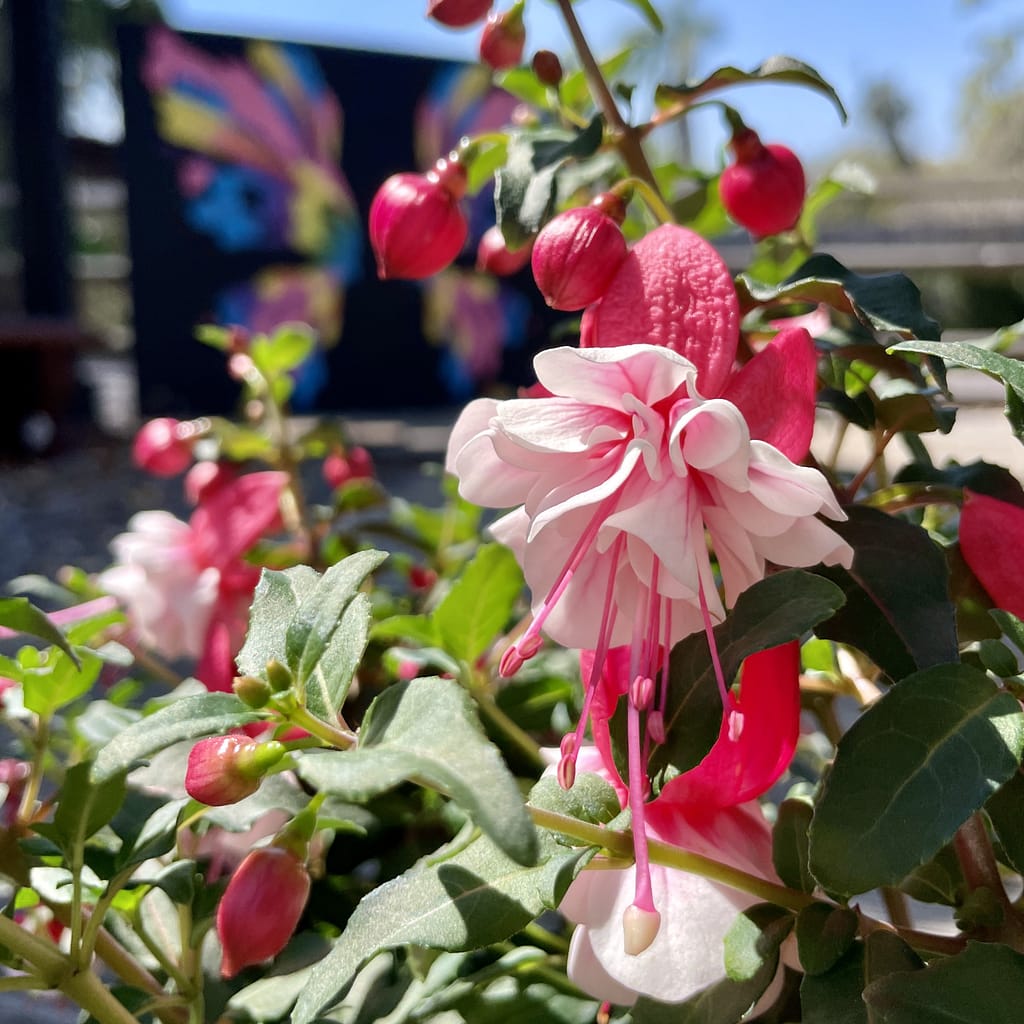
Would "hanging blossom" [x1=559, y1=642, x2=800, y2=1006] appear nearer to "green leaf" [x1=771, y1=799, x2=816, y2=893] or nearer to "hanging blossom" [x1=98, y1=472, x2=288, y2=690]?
"green leaf" [x1=771, y1=799, x2=816, y2=893]

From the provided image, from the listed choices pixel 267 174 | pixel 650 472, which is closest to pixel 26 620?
pixel 650 472

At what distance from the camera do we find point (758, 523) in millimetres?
209

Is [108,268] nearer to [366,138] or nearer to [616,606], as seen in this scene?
[366,138]

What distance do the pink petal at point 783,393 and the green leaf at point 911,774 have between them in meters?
0.05

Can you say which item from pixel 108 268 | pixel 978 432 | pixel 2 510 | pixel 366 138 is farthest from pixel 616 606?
pixel 108 268

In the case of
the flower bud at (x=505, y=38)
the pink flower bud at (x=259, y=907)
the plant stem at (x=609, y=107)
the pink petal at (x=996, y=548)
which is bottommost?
the pink flower bud at (x=259, y=907)

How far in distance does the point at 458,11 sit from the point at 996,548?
0.22m

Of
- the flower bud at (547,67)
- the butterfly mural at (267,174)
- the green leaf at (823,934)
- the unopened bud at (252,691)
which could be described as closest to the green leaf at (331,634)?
the unopened bud at (252,691)

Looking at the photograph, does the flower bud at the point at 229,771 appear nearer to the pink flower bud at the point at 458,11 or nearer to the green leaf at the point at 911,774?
the green leaf at the point at 911,774

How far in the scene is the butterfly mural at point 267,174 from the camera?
3869mm

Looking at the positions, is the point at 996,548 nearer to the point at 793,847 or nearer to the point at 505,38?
the point at 793,847

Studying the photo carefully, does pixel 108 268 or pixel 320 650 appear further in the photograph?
pixel 108 268

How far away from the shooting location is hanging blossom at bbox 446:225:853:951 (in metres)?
0.20

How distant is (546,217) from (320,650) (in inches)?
6.0
